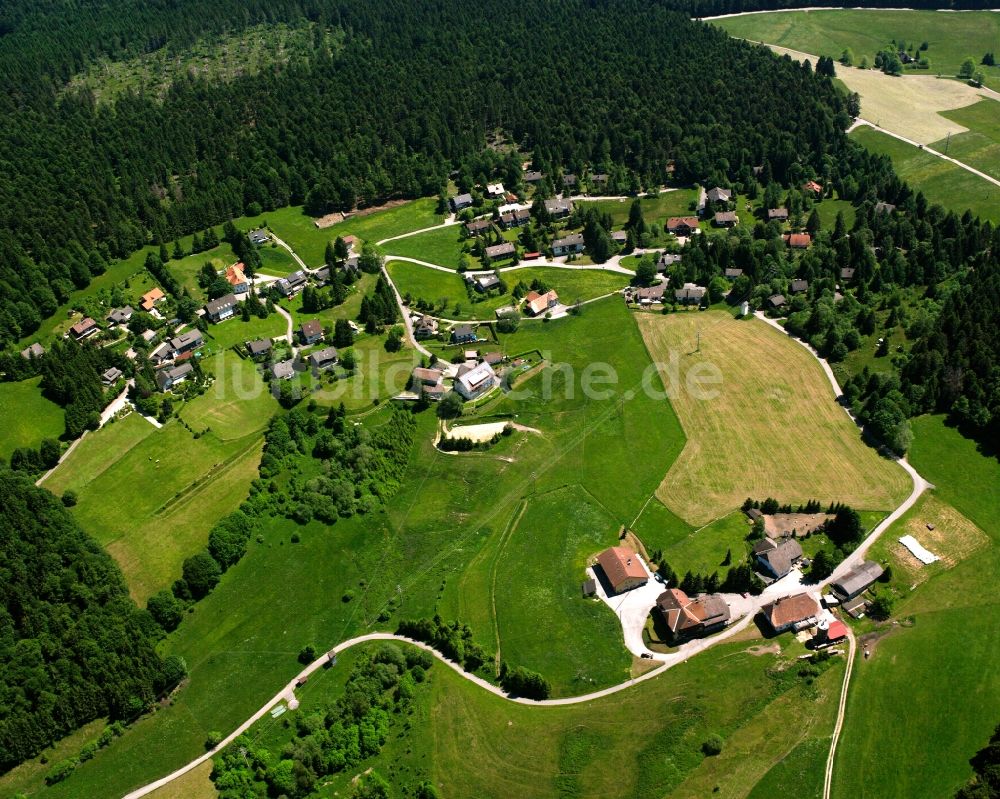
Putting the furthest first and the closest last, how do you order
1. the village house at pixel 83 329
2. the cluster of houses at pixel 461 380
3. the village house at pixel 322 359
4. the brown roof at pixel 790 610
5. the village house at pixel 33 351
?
the village house at pixel 83 329
the village house at pixel 33 351
the village house at pixel 322 359
the cluster of houses at pixel 461 380
the brown roof at pixel 790 610

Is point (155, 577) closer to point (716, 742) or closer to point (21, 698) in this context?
point (21, 698)

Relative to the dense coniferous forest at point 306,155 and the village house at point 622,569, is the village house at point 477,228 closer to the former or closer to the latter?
the dense coniferous forest at point 306,155

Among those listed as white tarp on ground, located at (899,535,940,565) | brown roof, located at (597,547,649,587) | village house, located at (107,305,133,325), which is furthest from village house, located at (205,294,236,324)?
white tarp on ground, located at (899,535,940,565)

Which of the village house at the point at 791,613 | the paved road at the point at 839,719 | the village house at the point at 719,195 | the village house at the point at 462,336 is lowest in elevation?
the paved road at the point at 839,719

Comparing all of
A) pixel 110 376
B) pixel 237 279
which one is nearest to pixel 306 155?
pixel 237 279

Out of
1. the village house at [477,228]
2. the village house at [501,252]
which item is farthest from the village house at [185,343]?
the village house at [477,228]

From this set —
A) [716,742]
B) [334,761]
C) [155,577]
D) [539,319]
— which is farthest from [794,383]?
[155,577]
